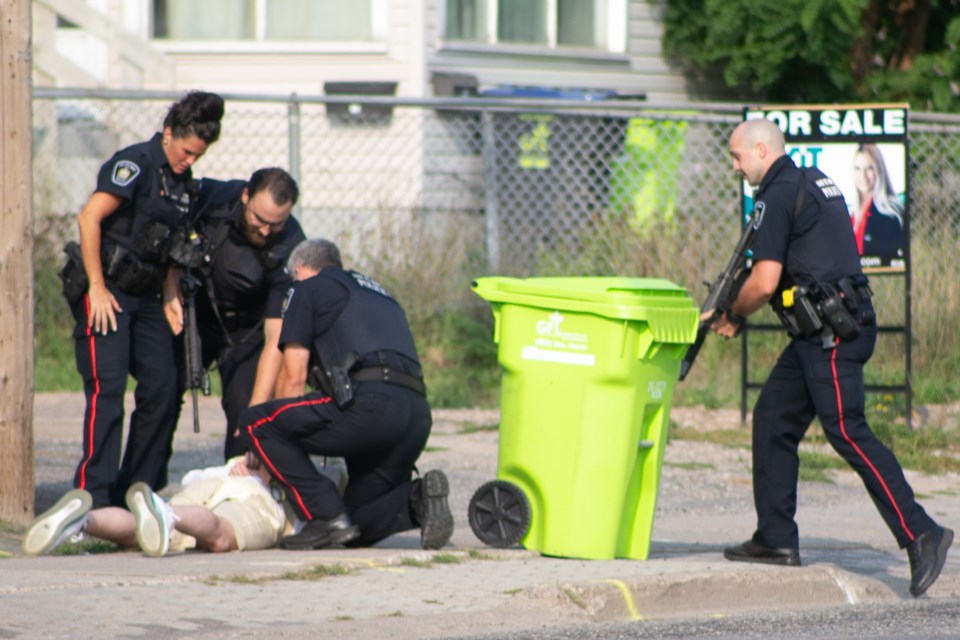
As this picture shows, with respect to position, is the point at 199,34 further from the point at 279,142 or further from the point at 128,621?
the point at 128,621

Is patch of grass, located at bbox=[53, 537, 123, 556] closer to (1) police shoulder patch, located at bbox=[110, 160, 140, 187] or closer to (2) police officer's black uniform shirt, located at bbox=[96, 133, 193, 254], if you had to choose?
(2) police officer's black uniform shirt, located at bbox=[96, 133, 193, 254]

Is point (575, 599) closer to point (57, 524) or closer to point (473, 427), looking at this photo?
point (57, 524)

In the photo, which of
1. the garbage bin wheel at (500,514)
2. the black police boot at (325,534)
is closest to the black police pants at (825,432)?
the garbage bin wheel at (500,514)

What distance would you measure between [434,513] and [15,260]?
2088 millimetres

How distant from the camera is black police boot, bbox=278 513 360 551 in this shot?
6.39m

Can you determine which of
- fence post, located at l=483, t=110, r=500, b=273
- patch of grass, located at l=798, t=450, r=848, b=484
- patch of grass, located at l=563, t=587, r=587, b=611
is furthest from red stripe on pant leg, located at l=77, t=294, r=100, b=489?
fence post, located at l=483, t=110, r=500, b=273

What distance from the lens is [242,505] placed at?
648 centimetres

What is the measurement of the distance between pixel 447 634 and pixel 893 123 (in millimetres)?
6000

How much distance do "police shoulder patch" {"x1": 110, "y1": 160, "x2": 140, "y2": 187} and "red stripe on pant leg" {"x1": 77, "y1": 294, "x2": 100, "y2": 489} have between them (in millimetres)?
516

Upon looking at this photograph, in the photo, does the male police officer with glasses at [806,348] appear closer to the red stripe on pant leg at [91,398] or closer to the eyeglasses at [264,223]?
the eyeglasses at [264,223]

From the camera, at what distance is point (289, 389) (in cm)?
655

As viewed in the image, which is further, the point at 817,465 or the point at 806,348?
the point at 817,465

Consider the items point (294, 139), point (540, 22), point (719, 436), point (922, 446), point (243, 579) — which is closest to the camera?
point (243, 579)

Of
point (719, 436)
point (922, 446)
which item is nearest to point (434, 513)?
point (719, 436)
